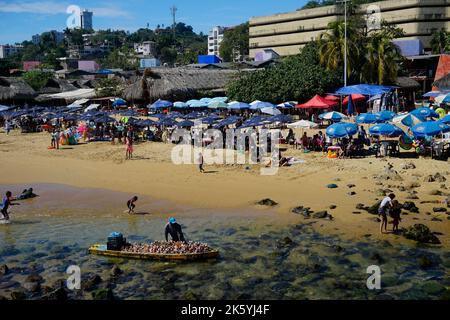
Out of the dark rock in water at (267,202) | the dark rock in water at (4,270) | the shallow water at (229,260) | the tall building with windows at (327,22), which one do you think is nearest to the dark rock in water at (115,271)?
the shallow water at (229,260)

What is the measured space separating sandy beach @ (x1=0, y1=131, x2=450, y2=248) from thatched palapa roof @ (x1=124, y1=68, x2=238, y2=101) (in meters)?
18.1

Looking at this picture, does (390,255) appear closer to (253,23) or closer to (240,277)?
(240,277)

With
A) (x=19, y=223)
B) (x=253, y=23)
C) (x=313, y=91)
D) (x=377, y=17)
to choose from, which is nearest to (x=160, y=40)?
(x=253, y=23)

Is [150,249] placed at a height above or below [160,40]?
below

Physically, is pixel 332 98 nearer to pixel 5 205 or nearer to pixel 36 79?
pixel 5 205

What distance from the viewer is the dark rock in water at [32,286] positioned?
11227 millimetres

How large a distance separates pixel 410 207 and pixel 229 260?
6616 mm

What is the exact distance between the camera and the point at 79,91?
194 ft

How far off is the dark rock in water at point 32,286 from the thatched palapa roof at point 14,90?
46147 millimetres

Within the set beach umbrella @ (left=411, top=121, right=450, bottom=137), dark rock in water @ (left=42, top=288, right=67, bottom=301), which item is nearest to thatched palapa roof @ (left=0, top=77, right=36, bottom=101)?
beach umbrella @ (left=411, top=121, right=450, bottom=137)

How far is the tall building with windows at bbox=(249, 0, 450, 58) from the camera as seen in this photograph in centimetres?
8106

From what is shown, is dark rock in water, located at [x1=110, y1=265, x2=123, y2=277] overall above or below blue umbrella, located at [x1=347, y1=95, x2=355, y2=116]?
below

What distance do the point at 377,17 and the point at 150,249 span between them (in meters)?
82.1

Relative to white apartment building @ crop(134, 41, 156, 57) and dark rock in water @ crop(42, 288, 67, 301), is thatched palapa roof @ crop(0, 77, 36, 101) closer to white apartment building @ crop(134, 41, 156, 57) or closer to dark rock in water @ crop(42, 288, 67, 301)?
dark rock in water @ crop(42, 288, 67, 301)
